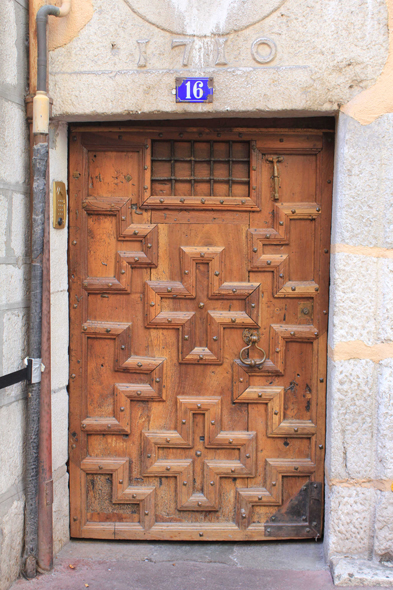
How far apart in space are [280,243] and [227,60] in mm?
883

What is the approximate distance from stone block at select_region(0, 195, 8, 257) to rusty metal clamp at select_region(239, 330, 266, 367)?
1205mm

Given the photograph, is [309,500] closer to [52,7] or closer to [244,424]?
[244,424]

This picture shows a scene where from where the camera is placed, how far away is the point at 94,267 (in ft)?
8.20

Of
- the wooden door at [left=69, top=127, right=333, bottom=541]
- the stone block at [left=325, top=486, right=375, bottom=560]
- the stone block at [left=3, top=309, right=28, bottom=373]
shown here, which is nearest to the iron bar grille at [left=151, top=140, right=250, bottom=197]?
the wooden door at [left=69, top=127, right=333, bottom=541]

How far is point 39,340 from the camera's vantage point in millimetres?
2203

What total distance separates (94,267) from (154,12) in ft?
3.99

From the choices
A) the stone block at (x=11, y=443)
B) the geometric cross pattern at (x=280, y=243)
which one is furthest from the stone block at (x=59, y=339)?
the geometric cross pattern at (x=280, y=243)

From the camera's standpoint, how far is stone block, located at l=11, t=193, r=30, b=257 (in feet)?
7.16

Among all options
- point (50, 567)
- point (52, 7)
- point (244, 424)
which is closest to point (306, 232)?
point (244, 424)

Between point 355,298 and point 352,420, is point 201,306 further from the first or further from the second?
point 352,420

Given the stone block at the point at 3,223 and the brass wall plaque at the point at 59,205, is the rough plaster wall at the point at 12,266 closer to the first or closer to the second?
the stone block at the point at 3,223

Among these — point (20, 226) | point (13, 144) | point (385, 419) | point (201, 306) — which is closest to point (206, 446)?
point (201, 306)

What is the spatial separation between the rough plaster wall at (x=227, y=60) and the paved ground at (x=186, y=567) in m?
2.13

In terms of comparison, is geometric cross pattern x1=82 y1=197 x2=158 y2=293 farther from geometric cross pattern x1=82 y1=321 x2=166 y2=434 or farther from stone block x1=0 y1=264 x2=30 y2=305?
stone block x1=0 y1=264 x2=30 y2=305
